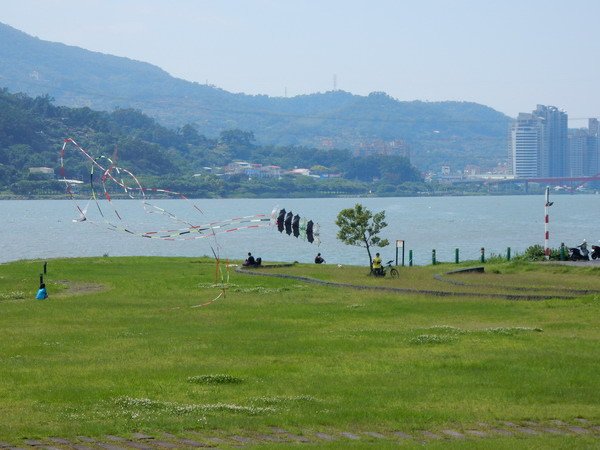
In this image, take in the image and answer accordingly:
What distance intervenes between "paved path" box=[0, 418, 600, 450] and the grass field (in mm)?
126

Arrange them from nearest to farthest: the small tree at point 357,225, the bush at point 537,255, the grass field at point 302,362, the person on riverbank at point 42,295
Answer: the grass field at point 302,362 < the person on riverbank at point 42,295 < the bush at point 537,255 < the small tree at point 357,225

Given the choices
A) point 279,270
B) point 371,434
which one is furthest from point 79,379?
point 279,270

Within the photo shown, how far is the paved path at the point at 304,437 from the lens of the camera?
14.8 m

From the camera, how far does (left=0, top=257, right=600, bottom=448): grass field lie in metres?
16.5

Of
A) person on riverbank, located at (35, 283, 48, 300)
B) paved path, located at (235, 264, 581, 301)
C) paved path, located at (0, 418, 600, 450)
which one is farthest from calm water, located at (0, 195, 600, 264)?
paved path, located at (0, 418, 600, 450)

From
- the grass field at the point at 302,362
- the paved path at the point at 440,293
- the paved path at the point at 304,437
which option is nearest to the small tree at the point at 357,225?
the paved path at the point at 440,293

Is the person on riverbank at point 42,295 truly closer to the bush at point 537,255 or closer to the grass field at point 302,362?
the grass field at point 302,362

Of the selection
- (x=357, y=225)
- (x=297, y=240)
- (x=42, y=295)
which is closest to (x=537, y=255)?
(x=357, y=225)

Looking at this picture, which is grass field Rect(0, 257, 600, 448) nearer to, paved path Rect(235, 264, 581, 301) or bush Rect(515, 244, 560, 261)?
paved path Rect(235, 264, 581, 301)

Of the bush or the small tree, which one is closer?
the bush

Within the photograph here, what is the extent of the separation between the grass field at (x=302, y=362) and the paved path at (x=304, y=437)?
126 millimetres

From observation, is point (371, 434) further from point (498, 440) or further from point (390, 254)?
point (390, 254)

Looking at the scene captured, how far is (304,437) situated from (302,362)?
24.5 ft

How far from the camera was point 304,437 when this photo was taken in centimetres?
1547
